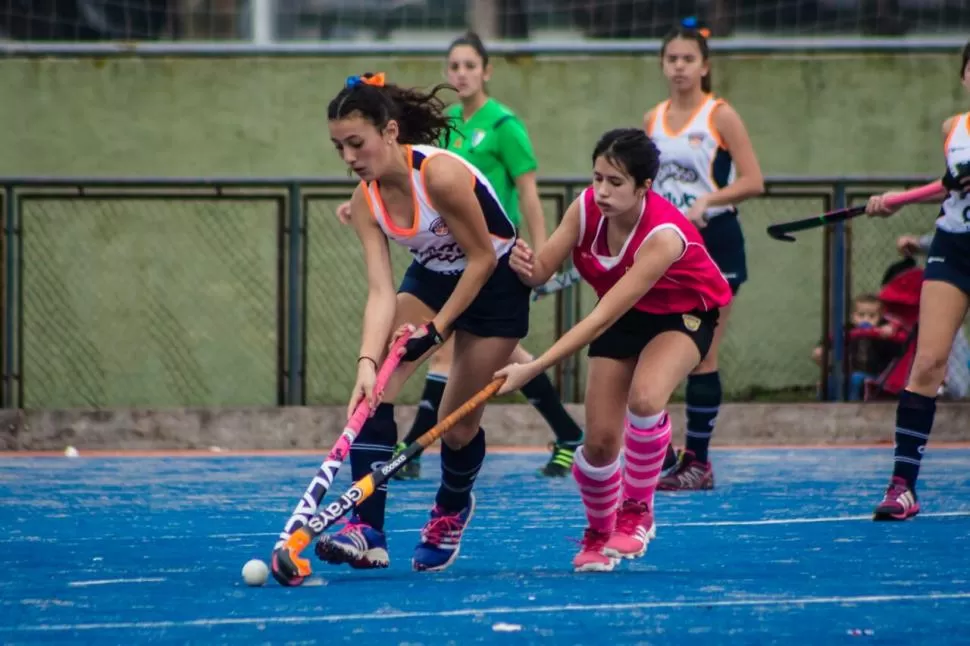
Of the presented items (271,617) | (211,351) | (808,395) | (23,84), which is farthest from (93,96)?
(271,617)

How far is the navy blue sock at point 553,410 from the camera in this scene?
9156mm

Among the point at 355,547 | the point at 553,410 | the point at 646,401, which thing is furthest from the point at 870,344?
the point at 355,547

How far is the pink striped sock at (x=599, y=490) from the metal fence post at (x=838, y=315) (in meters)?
5.94

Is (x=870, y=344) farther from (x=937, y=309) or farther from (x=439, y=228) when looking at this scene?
(x=439, y=228)

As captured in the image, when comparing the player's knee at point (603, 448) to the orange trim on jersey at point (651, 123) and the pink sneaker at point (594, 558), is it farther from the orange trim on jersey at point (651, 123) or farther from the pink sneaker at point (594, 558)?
the orange trim on jersey at point (651, 123)

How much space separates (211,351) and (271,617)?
7437 millimetres

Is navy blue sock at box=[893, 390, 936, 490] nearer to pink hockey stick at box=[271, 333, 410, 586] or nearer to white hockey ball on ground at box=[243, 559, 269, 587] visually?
pink hockey stick at box=[271, 333, 410, 586]

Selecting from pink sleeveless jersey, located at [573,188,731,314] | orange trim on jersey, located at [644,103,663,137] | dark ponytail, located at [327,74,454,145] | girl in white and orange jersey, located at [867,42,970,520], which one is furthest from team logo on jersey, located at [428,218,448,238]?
orange trim on jersey, located at [644,103,663,137]

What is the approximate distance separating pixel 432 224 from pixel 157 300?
6423 mm

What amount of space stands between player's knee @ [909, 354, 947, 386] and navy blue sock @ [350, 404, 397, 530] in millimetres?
2301

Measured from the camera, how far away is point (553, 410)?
920cm

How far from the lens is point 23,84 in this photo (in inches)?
500

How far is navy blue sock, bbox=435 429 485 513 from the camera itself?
20.4 ft

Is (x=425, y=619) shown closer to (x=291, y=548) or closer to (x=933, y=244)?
(x=291, y=548)
